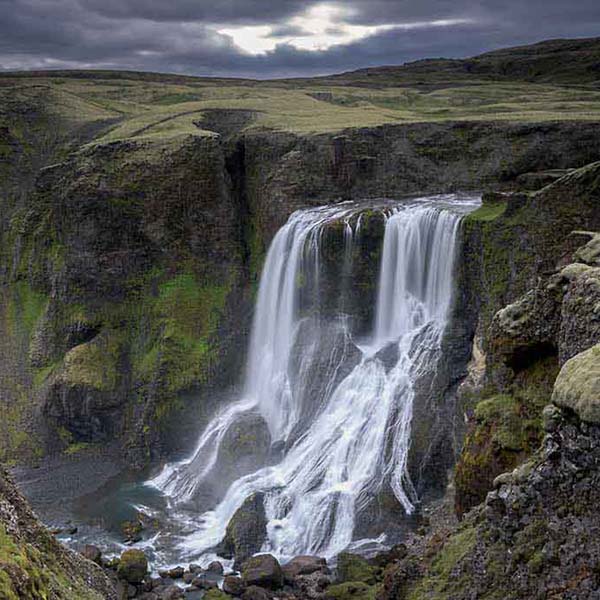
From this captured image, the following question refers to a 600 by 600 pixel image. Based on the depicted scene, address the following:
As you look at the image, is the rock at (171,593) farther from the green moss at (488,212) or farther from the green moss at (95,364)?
the green moss at (488,212)

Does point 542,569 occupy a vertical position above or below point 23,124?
below

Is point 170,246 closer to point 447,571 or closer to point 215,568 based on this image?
point 215,568

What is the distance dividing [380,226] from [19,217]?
28.6 meters

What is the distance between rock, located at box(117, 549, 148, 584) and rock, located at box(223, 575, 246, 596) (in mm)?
3142

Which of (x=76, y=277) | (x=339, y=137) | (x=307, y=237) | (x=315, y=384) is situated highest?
(x=339, y=137)

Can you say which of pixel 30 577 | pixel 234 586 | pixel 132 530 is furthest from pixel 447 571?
pixel 132 530

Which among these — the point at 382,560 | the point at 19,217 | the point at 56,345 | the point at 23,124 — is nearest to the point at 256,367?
the point at 56,345

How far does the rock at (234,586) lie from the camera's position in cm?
2261

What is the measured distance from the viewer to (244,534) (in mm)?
25719

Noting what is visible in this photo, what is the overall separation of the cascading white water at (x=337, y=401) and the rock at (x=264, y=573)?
1.77 metres

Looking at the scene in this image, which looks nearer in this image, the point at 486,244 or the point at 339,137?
the point at 486,244

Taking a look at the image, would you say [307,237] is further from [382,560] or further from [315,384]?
[382,560]

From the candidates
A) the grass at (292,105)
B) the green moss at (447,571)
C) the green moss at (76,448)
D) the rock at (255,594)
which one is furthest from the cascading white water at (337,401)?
the grass at (292,105)

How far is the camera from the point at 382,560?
2253 centimetres
